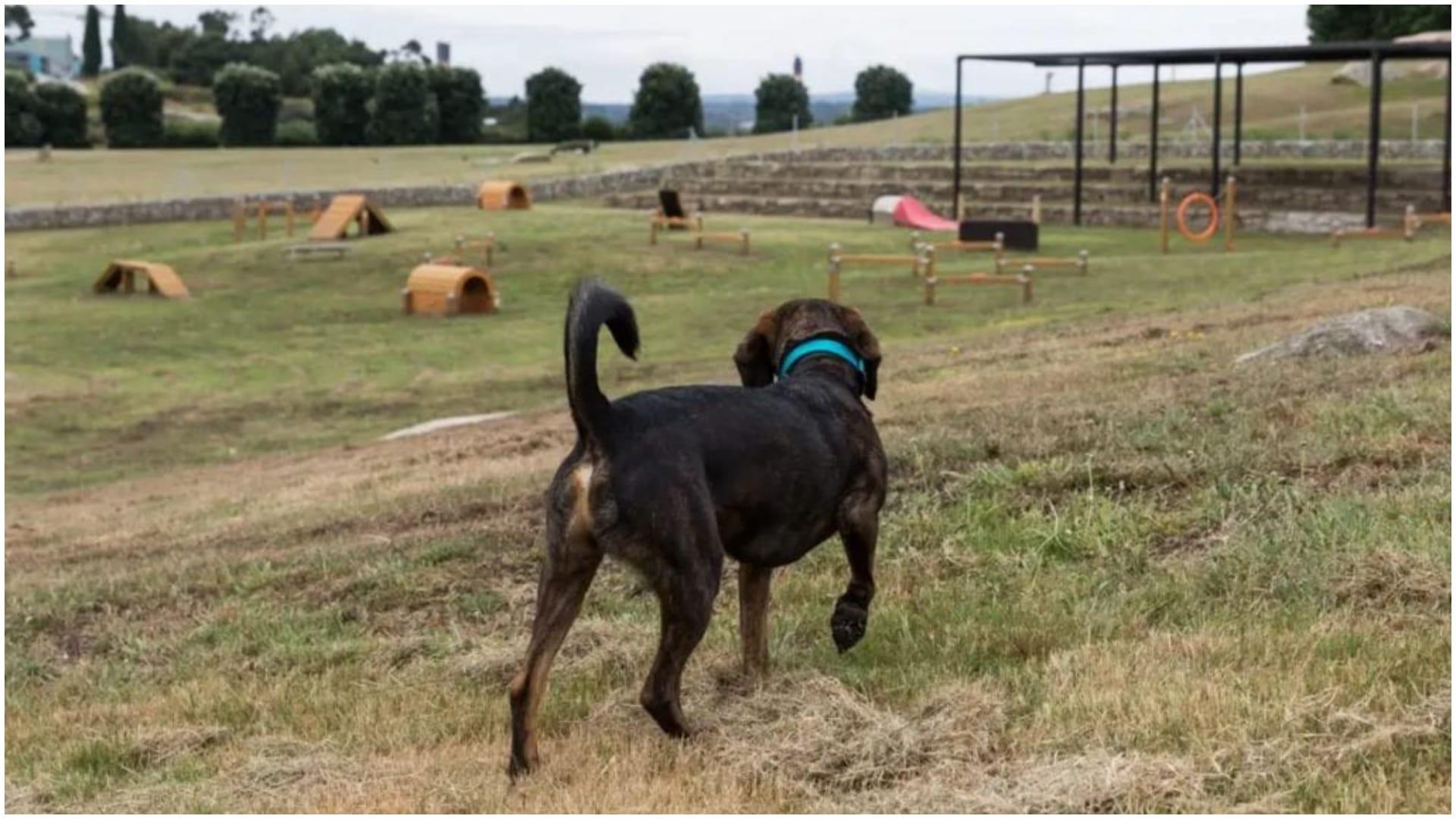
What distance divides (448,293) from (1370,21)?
5086cm

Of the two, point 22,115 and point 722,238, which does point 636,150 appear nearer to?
point 22,115

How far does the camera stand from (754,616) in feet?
16.2

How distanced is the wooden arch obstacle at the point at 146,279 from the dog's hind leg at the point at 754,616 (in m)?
24.4

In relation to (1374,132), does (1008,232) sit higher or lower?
lower

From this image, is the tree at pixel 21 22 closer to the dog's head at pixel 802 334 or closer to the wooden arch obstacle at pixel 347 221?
the wooden arch obstacle at pixel 347 221

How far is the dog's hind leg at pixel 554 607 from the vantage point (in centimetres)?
Result: 416

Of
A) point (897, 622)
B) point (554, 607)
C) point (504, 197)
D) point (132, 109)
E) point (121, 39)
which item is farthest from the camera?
point (121, 39)

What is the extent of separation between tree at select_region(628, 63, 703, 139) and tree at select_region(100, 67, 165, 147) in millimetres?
19508

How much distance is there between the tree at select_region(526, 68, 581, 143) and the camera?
239 feet

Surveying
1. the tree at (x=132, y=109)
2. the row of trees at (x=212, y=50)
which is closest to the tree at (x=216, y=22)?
the row of trees at (x=212, y=50)

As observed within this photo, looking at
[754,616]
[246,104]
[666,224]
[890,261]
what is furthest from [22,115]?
[754,616]

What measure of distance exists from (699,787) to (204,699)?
2.35 m

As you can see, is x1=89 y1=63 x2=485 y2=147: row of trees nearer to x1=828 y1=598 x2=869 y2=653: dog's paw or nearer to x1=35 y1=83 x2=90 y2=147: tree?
x1=35 y1=83 x2=90 y2=147: tree

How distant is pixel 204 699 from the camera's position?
5.75 meters
